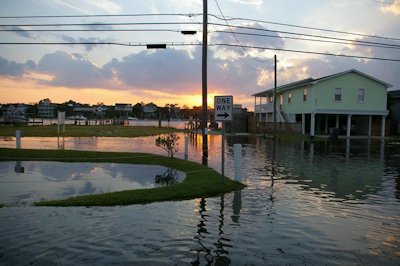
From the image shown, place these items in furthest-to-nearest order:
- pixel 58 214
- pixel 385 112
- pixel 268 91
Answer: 1. pixel 268 91
2. pixel 385 112
3. pixel 58 214

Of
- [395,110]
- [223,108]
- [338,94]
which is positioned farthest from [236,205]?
[395,110]

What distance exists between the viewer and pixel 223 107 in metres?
12.2

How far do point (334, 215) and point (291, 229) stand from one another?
1851mm

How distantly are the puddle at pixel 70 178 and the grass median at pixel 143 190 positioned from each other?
80 centimetres

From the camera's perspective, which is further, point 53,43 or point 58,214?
point 53,43

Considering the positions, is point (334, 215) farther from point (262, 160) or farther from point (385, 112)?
point (385, 112)

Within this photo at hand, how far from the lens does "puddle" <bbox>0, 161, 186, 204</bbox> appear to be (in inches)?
446

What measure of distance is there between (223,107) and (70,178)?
20.9 feet

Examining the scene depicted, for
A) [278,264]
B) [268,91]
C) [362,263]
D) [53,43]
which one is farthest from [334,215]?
[268,91]

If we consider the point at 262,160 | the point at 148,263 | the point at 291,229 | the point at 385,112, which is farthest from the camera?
the point at 385,112

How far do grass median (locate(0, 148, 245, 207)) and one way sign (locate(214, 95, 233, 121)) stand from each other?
2240mm

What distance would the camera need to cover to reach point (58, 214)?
877cm

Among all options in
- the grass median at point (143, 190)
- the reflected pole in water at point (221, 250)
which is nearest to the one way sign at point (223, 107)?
the grass median at point (143, 190)

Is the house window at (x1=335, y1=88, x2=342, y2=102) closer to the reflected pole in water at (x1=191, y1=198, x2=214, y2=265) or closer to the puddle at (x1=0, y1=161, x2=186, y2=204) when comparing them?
the puddle at (x1=0, y1=161, x2=186, y2=204)
